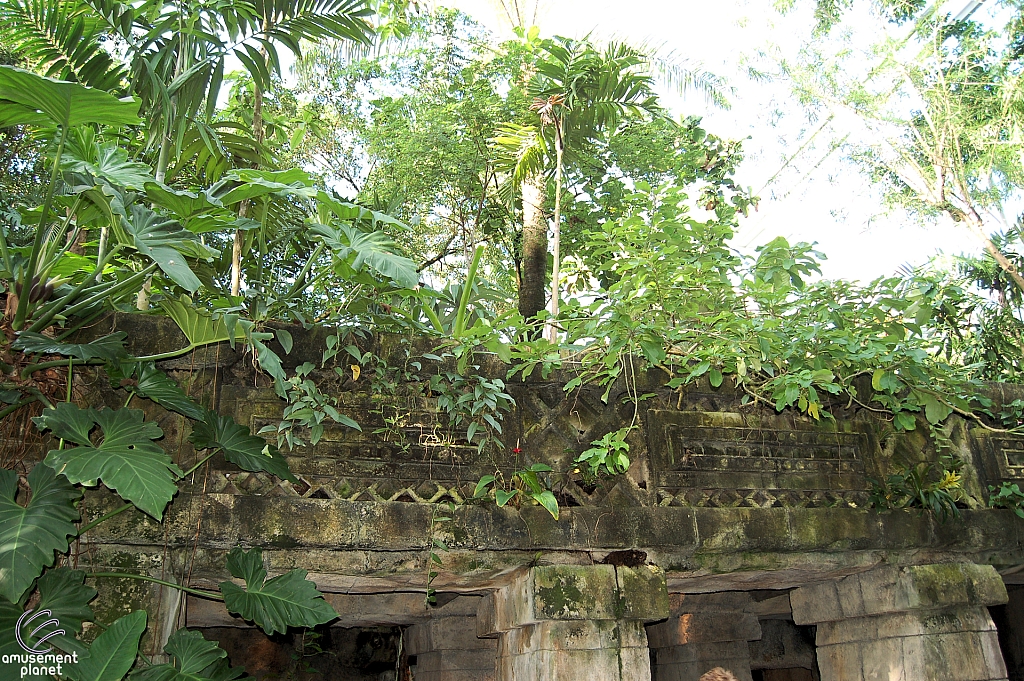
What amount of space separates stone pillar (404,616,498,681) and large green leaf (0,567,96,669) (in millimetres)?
2943

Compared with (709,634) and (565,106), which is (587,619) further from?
(565,106)

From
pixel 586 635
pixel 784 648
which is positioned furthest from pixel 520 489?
pixel 784 648

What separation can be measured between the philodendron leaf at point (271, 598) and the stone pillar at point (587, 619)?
0.98m

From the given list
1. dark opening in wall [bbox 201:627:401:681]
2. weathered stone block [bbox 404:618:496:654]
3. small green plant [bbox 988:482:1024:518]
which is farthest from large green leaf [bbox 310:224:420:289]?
dark opening in wall [bbox 201:627:401:681]

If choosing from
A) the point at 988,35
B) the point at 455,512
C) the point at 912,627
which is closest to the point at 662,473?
the point at 455,512

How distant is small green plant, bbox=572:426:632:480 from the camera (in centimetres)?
367

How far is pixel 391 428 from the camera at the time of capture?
358 centimetres

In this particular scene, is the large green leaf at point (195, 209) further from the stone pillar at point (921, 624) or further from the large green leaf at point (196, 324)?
the stone pillar at point (921, 624)

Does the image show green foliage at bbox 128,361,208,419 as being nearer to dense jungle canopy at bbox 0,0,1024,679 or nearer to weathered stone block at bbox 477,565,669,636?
dense jungle canopy at bbox 0,0,1024,679

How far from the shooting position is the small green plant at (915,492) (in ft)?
13.6

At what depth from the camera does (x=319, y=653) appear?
301 inches

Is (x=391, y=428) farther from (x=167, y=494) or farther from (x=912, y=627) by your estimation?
(x=912, y=627)

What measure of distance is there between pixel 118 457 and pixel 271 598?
33.1 inches

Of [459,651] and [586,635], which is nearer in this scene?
[586,635]
